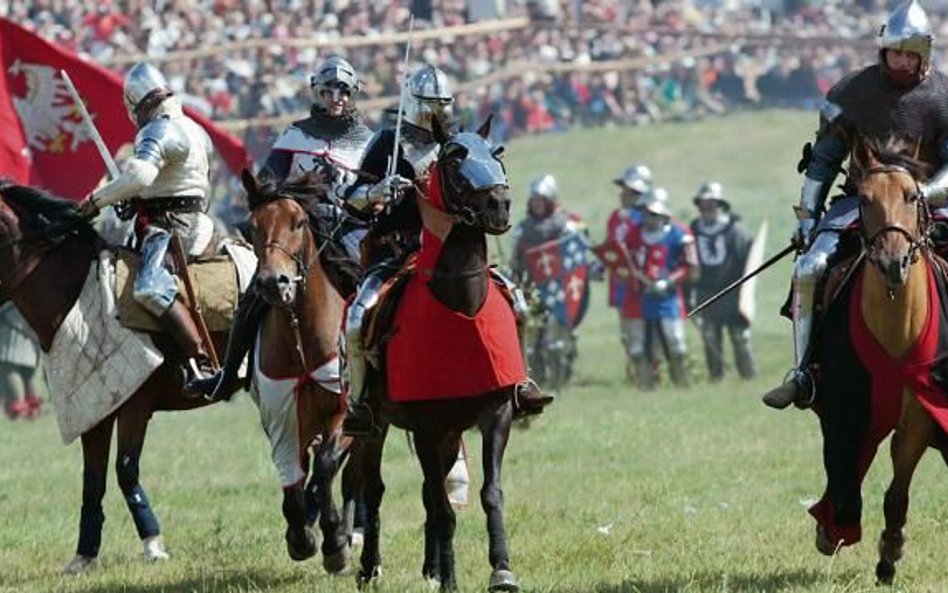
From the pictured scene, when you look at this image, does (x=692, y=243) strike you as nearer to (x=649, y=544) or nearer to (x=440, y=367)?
(x=649, y=544)

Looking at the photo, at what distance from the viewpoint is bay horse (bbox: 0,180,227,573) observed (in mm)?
13375

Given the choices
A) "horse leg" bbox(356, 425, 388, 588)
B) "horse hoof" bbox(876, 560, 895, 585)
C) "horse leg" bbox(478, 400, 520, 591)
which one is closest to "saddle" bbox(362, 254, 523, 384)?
"horse leg" bbox(478, 400, 520, 591)

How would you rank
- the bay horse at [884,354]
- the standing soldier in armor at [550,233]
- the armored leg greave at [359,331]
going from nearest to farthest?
the bay horse at [884,354], the armored leg greave at [359,331], the standing soldier in armor at [550,233]

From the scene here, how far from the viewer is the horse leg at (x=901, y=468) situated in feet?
35.7

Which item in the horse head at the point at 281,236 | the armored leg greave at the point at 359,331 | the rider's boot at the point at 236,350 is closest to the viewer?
the armored leg greave at the point at 359,331

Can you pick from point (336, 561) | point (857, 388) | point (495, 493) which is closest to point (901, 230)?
point (857, 388)

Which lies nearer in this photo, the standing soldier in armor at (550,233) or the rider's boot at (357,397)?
the rider's boot at (357,397)

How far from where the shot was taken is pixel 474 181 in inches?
417

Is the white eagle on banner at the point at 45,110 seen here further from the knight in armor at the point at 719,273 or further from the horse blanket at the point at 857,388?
the horse blanket at the point at 857,388

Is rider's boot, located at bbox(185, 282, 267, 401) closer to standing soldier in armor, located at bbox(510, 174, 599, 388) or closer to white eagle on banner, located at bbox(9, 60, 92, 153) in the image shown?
white eagle on banner, located at bbox(9, 60, 92, 153)

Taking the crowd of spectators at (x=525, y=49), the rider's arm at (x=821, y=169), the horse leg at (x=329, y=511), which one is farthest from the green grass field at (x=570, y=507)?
the crowd of spectators at (x=525, y=49)

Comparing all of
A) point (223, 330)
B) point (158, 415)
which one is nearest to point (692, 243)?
point (158, 415)

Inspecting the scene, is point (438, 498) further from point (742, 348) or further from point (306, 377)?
point (742, 348)

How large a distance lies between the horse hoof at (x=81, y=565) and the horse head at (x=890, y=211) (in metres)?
4.62
